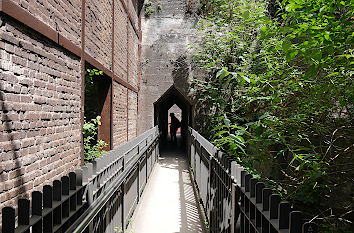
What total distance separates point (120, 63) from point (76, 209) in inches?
227

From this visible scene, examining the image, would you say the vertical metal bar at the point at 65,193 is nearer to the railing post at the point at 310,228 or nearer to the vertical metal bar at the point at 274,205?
the vertical metal bar at the point at 274,205

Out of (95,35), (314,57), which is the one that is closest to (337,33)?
(314,57)

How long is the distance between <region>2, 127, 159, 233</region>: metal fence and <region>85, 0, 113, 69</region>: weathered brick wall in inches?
83.7

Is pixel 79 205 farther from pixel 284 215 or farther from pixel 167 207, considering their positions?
pixel 167 207

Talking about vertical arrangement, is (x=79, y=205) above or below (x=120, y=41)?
below

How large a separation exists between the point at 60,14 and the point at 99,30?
5.68 feet

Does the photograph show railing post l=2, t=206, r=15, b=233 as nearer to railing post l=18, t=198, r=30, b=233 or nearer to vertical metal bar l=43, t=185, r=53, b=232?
railing post l=18, t=198, r=30, b=233

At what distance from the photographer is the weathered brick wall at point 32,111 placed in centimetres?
222

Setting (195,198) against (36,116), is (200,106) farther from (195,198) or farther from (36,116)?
(36,116)

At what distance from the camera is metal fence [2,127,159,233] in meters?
1.17

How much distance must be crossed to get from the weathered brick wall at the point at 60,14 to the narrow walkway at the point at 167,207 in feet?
10.3

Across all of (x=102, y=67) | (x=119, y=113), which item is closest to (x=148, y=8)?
(x=119, y=113)

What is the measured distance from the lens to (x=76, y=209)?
68.2 inches

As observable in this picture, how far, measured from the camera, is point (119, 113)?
6.86 m
